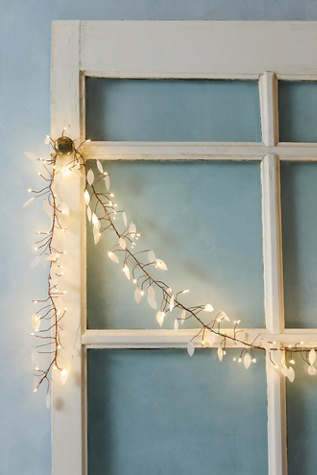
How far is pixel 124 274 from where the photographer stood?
107 cm

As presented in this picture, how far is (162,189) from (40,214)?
0.34 meters

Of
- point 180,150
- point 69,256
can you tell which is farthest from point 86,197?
point 180,150

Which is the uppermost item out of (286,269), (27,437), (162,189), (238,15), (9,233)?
(238,15)

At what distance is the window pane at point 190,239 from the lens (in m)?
1.06

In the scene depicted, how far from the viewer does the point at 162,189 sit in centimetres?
108

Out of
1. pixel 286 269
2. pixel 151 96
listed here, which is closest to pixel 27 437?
pixel 286 269

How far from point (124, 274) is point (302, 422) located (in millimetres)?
597

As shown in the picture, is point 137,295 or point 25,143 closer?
point 137,295

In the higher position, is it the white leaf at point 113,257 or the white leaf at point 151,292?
the white leaf at point 113,257

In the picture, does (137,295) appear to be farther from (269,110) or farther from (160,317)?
(269,110)

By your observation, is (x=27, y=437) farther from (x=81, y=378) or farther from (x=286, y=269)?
(x=286, y=269)

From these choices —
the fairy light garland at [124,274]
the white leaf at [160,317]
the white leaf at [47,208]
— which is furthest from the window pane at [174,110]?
the white leaf at [160,317]

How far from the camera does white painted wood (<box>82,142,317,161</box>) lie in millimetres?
Result: 1052

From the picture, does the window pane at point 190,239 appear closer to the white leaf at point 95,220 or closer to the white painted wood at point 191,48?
the white leaf at point 95,220
